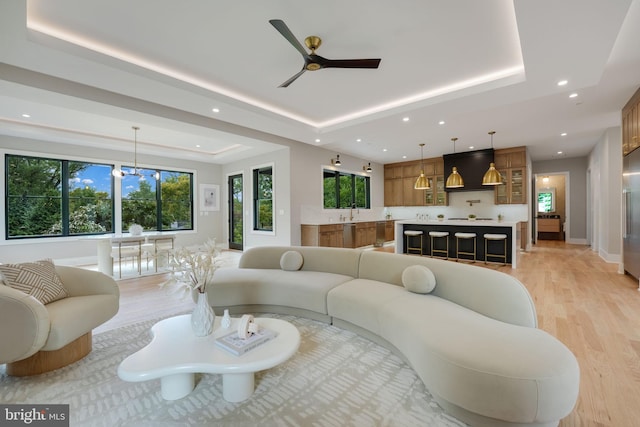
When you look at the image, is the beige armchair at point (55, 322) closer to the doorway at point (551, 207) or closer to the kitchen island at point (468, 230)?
the kitchen island at point (468, 230)

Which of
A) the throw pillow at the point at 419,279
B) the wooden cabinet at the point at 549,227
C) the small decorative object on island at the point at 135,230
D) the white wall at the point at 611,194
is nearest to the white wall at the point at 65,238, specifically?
the small decorative object on island at the point at 135,230

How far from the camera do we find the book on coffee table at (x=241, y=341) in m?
1.75

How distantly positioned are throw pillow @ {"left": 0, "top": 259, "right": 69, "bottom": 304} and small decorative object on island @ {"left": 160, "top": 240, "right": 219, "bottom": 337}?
124cm

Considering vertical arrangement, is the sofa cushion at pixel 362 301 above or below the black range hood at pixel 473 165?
below

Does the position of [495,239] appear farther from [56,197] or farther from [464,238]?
[56,197]


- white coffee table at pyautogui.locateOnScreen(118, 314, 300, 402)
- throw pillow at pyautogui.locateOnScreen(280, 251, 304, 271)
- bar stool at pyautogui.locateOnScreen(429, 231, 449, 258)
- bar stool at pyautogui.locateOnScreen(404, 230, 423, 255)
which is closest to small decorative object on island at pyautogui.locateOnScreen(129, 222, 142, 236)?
throw pillow at pyautogui.locateOnScreen(280, 251, 304, 271)

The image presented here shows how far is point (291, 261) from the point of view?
3490 millimetres

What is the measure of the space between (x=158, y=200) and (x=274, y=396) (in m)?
7.58

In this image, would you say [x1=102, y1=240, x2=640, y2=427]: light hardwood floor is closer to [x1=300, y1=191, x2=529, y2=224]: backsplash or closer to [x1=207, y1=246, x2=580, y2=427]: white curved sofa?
[x1=207, y1=246, x2=580, y2=427]: white curved sofa

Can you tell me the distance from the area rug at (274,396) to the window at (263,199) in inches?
209

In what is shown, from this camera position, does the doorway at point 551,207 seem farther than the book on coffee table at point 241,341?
Yes

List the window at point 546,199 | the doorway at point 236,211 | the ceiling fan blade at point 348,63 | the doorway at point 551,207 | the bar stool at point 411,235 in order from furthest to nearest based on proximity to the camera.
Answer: the window at point 546,199 → the doorway at point 551,207 → the doorway at point 236,211 → the bar stool at point 411,235 → the ceiling fan blade at point 348,63

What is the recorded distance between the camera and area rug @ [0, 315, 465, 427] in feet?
5.32

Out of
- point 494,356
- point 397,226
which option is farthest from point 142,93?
point 397,226
